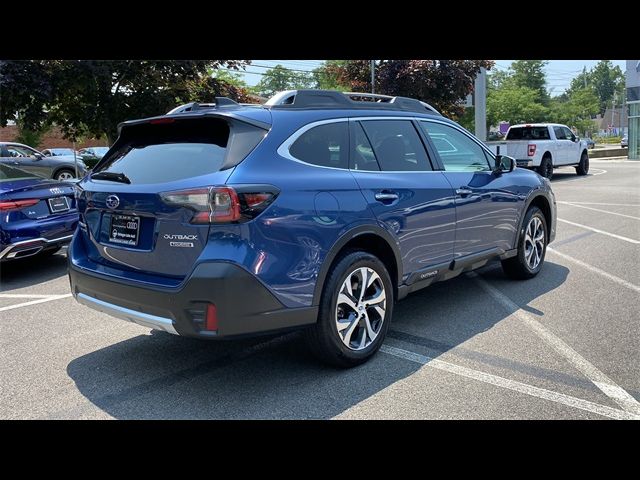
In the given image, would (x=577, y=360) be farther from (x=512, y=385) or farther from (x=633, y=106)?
(x=633, y=106)

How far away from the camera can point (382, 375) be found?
3.84m

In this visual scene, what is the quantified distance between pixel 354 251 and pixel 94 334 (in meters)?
2.40

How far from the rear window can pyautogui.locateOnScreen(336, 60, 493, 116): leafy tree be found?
55.1 ft

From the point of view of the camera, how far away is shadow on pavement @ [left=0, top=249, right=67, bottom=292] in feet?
22.3

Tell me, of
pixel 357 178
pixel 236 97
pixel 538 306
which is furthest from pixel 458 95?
pixel 357 178

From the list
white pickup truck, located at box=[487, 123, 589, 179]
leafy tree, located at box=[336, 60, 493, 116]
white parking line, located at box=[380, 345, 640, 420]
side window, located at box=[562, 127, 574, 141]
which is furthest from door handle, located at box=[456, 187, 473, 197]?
side window, located at box=[562, 127, 574, 141]

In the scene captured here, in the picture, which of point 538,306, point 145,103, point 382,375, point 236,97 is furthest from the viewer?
point 236,97

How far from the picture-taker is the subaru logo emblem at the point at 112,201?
3.65m

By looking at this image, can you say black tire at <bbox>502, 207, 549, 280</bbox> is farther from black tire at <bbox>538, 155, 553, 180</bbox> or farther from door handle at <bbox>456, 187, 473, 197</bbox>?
black tire at <bbox>538, 155, 553, 180</bbox>

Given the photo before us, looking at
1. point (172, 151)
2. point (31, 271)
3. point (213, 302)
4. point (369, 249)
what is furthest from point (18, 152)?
point (213, 302)

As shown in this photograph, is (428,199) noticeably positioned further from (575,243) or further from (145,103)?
(145,103)

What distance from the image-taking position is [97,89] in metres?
12.5

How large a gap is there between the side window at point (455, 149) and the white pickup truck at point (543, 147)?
1272cm

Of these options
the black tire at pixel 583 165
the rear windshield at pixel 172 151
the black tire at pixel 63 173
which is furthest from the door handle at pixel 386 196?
the black tire at pixel 583 165
